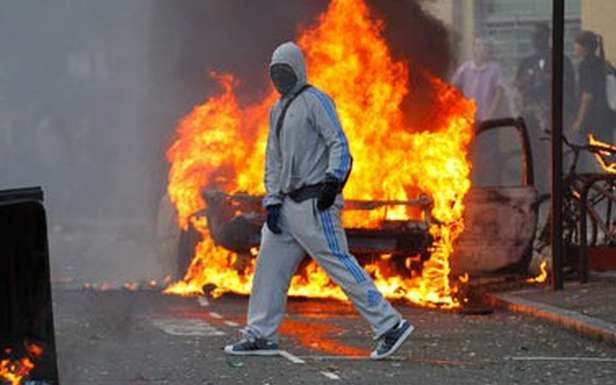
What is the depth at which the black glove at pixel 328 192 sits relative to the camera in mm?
9578

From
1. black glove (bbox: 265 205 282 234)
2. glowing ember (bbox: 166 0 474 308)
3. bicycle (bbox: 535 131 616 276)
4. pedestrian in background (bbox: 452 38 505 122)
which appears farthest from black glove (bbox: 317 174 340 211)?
pedestrian in background (bbox: 452 38 505 122)

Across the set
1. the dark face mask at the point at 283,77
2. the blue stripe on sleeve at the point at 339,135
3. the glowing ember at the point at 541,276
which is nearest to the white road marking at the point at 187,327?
the blue stripe on sleeve at the point at 339,135

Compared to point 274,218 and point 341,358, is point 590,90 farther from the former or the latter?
point 341,358

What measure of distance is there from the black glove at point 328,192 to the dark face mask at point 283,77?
2.31 ft

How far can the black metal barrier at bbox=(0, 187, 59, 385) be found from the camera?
638 centimetres

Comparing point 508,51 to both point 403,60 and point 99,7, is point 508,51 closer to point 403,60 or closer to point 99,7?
point 99,7

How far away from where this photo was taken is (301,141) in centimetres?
983

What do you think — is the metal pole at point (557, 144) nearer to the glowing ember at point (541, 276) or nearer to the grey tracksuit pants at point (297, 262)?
the glowing ember at point (541, 276)

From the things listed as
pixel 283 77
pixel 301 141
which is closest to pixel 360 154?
pixel 283 77

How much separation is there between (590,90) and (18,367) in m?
15.9

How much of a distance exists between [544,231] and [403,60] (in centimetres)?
199

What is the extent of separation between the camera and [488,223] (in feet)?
46.8

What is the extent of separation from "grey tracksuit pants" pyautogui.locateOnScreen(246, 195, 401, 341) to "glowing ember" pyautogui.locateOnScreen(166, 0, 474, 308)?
2993 millimetres

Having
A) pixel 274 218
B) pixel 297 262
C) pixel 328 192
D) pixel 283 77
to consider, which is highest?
pixel 283 77
